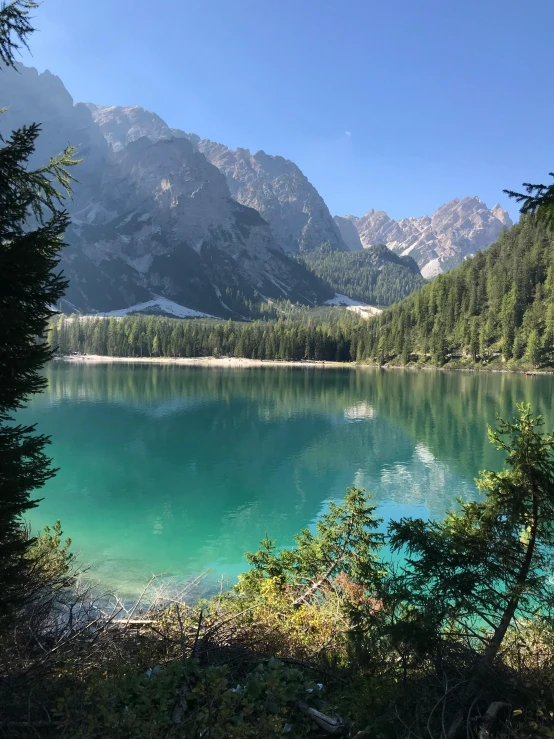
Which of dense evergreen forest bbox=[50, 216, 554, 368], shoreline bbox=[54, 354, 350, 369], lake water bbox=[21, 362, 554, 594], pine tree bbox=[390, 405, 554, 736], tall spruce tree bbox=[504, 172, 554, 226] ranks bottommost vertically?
lake water bbox=[21, 362, 554, 594]

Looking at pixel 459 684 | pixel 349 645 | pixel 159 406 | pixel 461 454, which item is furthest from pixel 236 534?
pixel 159 406

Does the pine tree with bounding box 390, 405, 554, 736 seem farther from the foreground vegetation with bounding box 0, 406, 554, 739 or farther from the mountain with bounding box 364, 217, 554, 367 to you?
the mountain with bounding box 364, 217, 554, 367

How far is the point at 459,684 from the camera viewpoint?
518 cm

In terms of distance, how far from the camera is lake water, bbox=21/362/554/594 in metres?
22.2

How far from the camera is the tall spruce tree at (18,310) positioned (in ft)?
19.1

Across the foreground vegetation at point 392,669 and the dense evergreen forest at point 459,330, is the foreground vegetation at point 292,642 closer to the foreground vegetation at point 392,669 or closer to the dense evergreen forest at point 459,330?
the foreground vegetation at point 392,669

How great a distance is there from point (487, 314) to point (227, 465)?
149251 mm

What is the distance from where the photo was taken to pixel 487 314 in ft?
524

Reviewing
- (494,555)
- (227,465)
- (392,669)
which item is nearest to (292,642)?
(392,669)

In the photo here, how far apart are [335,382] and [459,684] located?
10569 centimetres

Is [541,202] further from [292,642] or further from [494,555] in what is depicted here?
[292,642]

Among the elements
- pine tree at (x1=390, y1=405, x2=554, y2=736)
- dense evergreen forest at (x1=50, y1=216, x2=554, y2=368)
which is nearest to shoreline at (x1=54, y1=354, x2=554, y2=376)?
dense evergreen forest at (x1=50, y1=216, x2=554, y2=368)

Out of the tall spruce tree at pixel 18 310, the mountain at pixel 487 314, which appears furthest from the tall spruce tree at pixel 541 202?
the mountain at pixel 487 314

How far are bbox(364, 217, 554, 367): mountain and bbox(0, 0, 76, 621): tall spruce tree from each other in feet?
487
